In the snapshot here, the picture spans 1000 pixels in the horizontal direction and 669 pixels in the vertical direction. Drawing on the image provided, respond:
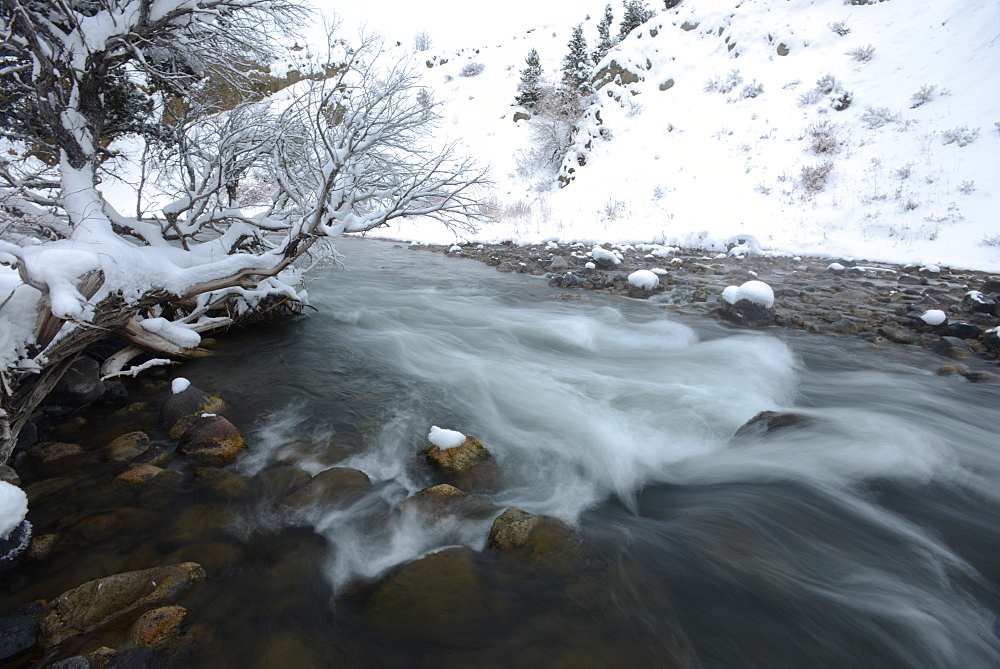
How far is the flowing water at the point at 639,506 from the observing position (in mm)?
1826

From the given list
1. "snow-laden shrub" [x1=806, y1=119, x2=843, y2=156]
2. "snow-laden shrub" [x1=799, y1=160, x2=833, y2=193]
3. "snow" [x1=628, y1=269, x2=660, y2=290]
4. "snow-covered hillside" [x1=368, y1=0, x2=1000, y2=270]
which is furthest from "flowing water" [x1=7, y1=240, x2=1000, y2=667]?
"snow-laden shrub" [x1=806, y1=119, x2=843, y2=156]

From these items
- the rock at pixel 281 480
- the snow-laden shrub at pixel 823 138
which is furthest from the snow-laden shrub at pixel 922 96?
the rock at pixel 281 480

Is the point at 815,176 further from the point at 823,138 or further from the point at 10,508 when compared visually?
the point at 10,508

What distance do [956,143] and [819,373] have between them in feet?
38.7

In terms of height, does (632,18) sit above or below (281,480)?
above

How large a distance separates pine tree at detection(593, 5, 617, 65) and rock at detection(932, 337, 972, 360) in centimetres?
2548

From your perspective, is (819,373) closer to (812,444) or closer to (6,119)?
(812,444)

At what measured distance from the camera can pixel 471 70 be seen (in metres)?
35.2

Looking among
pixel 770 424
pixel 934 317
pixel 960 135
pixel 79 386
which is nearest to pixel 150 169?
pixel 79 386

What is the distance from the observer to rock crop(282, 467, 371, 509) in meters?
2.58

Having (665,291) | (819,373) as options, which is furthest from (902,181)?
(819,373)

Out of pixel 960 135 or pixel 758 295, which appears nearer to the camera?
pixel 758 295

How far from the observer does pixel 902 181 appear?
11.0 metres

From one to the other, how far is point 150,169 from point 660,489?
257 inches
